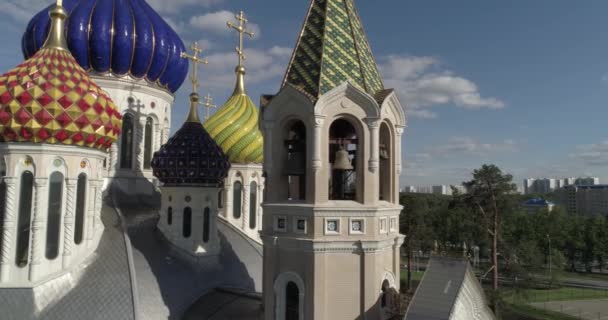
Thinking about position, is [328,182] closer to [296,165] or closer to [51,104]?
[296,165]

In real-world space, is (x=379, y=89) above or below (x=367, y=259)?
above

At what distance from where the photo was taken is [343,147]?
10.3 m

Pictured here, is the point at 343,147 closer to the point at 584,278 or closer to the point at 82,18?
the point at 82,18

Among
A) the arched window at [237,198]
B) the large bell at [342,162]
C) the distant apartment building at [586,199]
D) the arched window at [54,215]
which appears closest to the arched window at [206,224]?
the arched window at [237,198]

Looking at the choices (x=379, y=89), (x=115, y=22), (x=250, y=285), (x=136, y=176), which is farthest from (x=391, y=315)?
(x=115, y=22)

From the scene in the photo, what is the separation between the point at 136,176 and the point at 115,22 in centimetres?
539

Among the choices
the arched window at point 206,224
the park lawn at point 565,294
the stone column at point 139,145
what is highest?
the stone column at point 139,145

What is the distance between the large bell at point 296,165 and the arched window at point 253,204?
29.5ft

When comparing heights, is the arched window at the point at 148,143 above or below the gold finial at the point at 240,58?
below

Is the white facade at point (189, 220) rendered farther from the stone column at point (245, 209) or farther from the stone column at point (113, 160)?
the stone column at point (245, 209)

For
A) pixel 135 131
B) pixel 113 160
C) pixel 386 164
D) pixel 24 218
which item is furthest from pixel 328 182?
pixel 135 131

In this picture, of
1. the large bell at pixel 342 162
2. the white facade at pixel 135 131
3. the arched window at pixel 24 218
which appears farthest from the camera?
the white facade at pixel 135 131

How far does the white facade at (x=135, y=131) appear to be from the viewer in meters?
15.4

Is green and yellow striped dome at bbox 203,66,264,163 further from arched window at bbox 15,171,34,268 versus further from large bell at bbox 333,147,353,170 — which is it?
large bell at bbox 333,147,353,170
